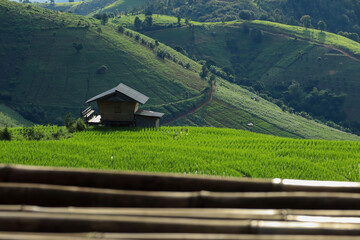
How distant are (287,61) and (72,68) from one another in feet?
336

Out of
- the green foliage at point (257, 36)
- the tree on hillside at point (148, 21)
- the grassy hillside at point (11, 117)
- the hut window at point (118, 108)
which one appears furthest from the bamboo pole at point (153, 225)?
the green foliage at point (257, 36)

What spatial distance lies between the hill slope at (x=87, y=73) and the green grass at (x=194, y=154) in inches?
3118

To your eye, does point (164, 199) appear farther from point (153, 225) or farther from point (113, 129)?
point (113, 129)

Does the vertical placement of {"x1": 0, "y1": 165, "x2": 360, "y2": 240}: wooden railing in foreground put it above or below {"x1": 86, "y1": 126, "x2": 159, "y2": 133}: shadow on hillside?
above

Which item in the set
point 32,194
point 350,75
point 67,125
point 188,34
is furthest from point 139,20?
point 32,194

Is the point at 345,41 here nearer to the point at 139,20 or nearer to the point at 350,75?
the point at 350,75

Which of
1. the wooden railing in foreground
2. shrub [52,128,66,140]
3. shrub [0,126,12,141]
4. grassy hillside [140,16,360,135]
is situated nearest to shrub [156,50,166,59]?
grassy hillside [140,16,360,135]

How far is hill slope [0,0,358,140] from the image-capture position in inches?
4459

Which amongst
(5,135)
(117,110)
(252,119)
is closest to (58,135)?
(5,135)

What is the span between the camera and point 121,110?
119 feet

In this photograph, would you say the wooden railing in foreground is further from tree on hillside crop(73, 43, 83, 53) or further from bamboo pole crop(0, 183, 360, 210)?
tree on hillside crop(73, 43, 83, 53)

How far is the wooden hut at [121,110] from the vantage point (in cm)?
3566

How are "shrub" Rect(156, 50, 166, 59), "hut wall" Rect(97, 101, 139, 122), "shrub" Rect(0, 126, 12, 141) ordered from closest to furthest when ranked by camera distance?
"shrub" Rect(0, 126, 12, 141) → "hut wall" Rect(97, 101, 139, 122) → "shrub" Rect(156, 50, 166, 59)

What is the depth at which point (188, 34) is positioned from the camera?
19262 centimetres
